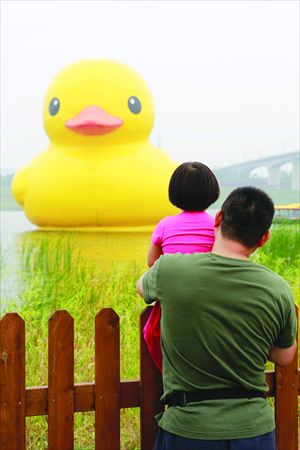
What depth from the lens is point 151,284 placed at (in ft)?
4.17

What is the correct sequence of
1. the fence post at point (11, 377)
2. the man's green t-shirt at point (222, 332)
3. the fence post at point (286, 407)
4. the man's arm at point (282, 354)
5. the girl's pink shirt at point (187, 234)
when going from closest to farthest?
the man's green t-shirt at point (222, 332) < the man's arm at point (282, 354) < the girl's pink shirt at point (187, 234) < the fence post at point (11, 377) < the fence post at point (286, 407)

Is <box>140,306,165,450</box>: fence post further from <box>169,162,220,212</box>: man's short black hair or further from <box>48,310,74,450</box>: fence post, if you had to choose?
<box>169,162,220,212</box>: man's short black hair

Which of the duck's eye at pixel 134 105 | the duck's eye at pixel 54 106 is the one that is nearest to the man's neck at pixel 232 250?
the duck's eye at pixel 134 105

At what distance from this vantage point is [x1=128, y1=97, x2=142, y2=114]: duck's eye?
603cm

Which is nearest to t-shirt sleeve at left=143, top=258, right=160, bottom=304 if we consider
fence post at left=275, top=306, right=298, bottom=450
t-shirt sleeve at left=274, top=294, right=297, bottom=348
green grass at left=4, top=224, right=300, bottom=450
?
t-shirt sleeve at left=274, top=294, right=297, bottom=348

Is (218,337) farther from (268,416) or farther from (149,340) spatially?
(149,340)

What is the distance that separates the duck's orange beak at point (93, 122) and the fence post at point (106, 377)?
13.6 feet

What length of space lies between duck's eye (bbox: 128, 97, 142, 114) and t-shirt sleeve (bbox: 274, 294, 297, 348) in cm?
523

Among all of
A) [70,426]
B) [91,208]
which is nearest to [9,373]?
[70,426]

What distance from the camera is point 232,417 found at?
3.85ft

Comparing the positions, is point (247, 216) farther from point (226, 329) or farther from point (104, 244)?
point (104, 244)

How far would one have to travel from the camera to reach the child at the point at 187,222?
156 cm

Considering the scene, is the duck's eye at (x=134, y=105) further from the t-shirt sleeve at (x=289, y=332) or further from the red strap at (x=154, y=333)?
the t-shirt sleeve at (x=289, y=332)

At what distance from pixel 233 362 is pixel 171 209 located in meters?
5.26
